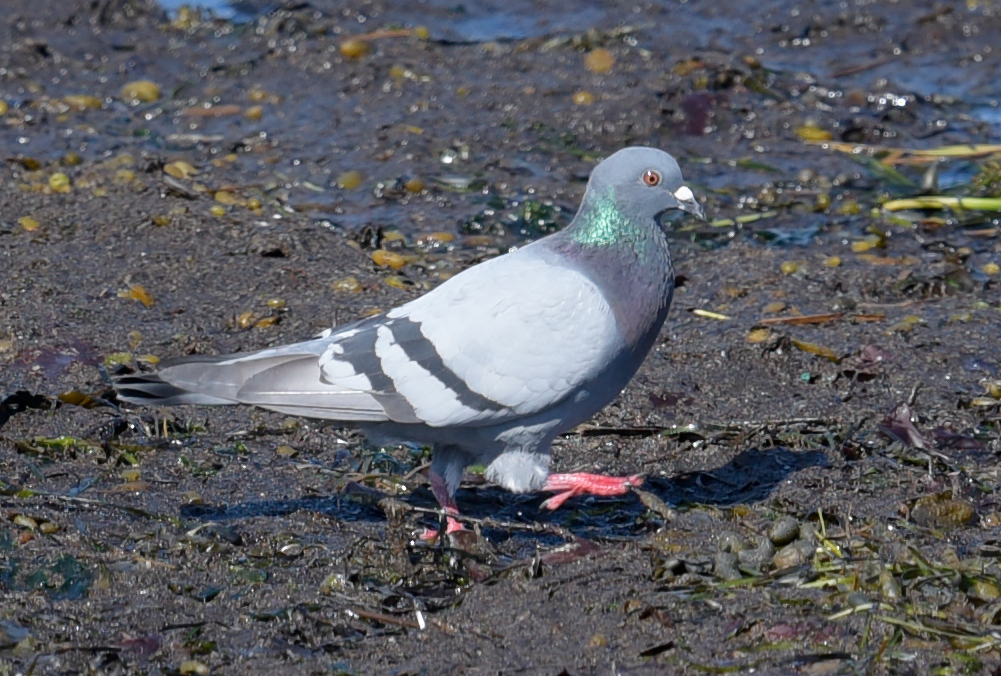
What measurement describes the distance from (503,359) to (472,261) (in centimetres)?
262

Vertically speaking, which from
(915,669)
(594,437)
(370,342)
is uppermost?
(370,342)

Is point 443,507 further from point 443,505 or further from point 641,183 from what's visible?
point 641,183

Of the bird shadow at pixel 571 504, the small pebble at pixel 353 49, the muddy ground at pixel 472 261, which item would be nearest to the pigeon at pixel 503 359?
the bird shadow at pixel 571 504

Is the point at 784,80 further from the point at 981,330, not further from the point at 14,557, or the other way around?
the point at 14,557

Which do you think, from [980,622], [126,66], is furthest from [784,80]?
[980,622]

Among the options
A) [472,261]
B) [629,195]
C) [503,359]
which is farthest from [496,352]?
[472,261]

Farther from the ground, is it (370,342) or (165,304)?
(370,342)

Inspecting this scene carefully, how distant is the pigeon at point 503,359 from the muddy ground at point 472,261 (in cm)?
33

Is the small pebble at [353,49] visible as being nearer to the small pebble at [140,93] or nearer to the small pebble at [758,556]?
the small pebble at [140,93]

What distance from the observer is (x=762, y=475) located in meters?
5.48

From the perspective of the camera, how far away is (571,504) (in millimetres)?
5438

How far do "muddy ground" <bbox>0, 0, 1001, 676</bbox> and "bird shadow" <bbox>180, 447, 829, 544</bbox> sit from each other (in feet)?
0.06

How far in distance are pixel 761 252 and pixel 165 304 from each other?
3142 mm

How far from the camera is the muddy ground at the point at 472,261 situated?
14.1 ft
